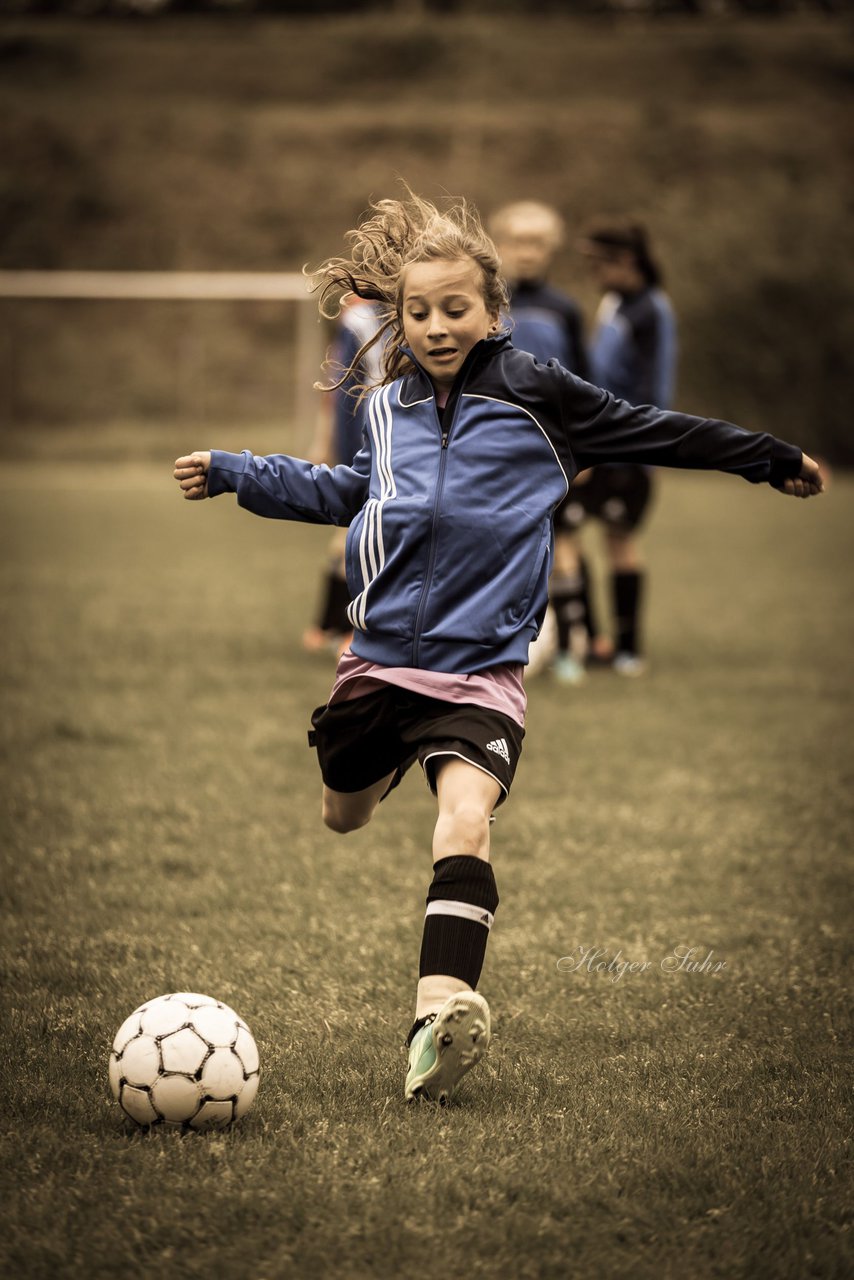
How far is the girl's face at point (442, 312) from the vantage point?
10.7 ft

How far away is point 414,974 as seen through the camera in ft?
12.3

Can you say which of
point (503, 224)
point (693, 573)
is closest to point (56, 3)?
point (693, 573)

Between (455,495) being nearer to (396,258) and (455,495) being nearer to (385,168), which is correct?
(396,258)

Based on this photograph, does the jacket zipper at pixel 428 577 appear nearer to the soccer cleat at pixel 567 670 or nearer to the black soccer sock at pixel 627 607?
the soccer cleat at pixel 567 670

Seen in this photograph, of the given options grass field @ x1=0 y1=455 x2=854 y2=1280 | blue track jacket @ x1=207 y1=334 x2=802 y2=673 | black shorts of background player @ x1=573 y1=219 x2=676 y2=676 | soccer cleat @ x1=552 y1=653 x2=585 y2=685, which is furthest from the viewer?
soccer cleat @ x1=552 y1=653 x2=585 y2=685

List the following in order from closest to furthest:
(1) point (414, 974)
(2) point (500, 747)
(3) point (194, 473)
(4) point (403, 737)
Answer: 1. (2) point (500, 747)
2. (4) point (403, 737)
3. (3) point (194, 473)
4. (1) point (414, 974)

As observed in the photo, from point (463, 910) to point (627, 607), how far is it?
5.17 meters

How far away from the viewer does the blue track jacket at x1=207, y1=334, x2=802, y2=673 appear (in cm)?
321

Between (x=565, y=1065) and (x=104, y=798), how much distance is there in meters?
2.71

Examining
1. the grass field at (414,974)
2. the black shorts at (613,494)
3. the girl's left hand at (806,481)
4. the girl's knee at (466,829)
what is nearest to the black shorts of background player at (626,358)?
the black shorts at (613,494)

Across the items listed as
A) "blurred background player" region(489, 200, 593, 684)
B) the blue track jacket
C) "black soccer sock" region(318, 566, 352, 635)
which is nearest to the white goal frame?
"black soccer sock" region(318, 566, 352, 635)

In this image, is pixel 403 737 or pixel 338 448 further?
pixel 338 448

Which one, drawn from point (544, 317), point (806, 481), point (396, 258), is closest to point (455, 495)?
point (396, 258)

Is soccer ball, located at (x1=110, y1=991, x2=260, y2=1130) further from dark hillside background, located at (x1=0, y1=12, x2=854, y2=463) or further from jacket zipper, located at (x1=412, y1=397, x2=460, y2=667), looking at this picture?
dark hillside background, located at (x1=0, y1=12, x2=854, y2=463)
